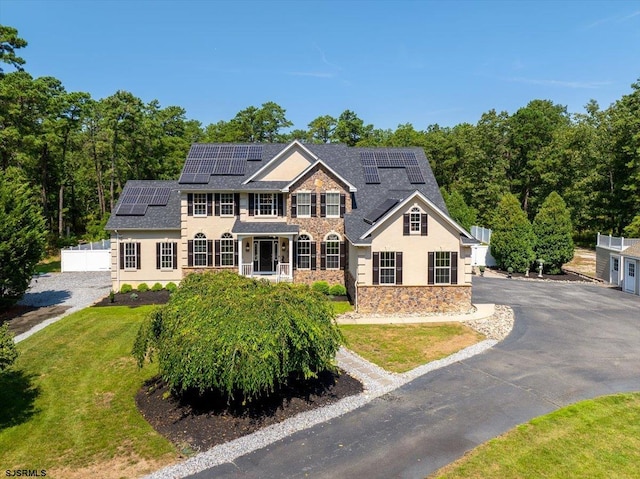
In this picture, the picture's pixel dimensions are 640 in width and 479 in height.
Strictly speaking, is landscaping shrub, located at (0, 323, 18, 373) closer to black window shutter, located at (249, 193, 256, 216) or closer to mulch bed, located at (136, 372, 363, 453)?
mulch bed, located at (136, 372, 363, 453)

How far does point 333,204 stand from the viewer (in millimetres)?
26500

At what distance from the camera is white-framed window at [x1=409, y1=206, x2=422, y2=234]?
2215cm

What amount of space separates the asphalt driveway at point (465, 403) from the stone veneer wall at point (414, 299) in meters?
3.00

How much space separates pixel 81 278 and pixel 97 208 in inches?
1226

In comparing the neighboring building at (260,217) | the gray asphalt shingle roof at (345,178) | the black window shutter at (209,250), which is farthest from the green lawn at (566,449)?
the black window shutter at (209,250)

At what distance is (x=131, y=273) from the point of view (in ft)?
91.0

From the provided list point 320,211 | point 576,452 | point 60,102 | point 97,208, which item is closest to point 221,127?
point 97,208

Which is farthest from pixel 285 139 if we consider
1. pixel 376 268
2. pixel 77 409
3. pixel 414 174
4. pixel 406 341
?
pixel 77 409

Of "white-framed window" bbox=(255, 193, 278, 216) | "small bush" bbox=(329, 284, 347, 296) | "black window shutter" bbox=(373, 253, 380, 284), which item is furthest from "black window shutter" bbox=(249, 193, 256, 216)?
"black window shutter" bbox=(373, 253, 380, 284)

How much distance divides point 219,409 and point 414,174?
69.5ft

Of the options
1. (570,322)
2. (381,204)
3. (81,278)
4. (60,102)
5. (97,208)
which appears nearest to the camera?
(570,322)

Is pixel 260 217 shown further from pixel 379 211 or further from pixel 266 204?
pixel 379 211

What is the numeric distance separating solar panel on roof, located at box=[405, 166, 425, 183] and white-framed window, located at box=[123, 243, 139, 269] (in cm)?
1853

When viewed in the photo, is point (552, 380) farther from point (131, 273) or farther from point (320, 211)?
point (131, 273)
